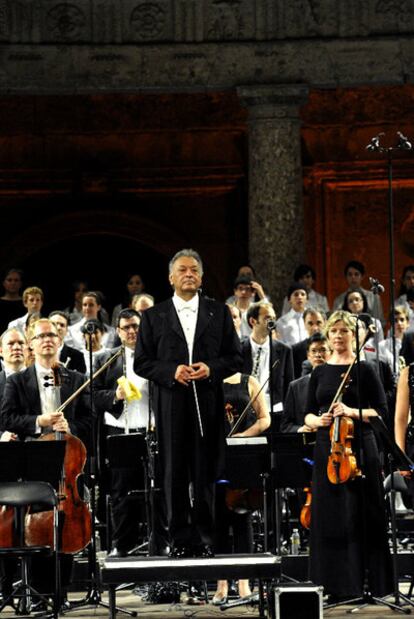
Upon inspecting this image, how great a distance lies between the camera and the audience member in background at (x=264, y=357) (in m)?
9.67

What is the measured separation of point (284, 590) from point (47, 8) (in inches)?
Result: 347

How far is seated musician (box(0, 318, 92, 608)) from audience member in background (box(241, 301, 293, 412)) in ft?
5.34

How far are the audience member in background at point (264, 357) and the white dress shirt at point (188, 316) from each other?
7.33 feet

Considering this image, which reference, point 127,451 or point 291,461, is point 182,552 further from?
point 291,461

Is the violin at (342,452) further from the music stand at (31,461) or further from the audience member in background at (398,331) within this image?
the audience member in background at (398,331)

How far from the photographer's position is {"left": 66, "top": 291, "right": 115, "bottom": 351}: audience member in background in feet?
37.0

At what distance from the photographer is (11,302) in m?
12.6

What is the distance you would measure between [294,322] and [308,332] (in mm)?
1548

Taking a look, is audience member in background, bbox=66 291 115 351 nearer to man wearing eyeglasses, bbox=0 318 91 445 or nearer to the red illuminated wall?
man wearing eyeglasses, bbox=0 318 91 445

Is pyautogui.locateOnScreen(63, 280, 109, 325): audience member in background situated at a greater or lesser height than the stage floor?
greater

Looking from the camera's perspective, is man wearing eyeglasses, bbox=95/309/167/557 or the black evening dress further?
man wearing eyeglasses, bbox=95/309/167/557

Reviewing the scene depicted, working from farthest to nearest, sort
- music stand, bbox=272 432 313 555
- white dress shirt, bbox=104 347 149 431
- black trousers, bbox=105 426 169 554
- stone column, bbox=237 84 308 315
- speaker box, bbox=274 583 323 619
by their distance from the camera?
1. stone column, bbox=237 84 308 315
2. white dress shirt, bbox=104 347 149 431
3. black trousers, bbox=105 426 169 554
4. music stand, bbox=272 432 313 555
5. speaker box, bbox=274 583 323 619

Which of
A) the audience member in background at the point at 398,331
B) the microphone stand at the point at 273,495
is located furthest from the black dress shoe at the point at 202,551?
the audience member in background at the point at 398,331

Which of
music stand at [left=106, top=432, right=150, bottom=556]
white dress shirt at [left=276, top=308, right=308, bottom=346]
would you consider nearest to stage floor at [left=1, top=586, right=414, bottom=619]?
music stand at [left=106, top=432, right=150, bottom=556]
